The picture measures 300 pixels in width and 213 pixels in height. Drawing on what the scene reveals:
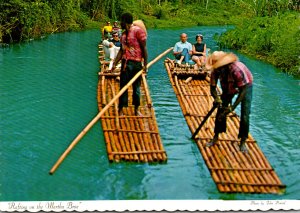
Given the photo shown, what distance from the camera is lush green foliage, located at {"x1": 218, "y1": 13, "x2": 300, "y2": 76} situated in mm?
10805

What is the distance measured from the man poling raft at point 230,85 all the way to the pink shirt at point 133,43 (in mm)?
1097

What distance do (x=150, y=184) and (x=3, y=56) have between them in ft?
28.4

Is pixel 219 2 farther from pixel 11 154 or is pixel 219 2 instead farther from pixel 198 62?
pixel 11 154

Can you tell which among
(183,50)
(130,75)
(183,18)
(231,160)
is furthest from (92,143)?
(183,18)

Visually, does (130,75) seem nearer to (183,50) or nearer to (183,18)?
(183,50)

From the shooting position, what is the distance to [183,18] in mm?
27938

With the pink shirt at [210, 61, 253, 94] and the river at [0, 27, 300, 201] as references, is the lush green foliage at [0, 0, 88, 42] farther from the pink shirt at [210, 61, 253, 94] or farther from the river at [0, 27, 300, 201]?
the pink shirt at [210, 61, 253, 94]

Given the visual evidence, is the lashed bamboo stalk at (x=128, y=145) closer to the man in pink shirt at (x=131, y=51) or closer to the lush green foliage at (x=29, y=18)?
the man in pink shirt at (x=131, y=51)

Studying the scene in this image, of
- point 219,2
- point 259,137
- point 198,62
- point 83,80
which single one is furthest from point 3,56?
point 219,2

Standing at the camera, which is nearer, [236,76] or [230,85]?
[236,76]

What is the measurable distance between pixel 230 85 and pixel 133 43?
1396 millimetres

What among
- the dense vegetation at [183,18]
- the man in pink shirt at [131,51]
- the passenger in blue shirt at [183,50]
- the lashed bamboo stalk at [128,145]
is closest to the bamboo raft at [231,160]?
the lashed bamboo stalk at [128,145]

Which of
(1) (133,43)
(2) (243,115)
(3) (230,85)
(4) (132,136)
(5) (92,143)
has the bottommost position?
(5) (92,143)

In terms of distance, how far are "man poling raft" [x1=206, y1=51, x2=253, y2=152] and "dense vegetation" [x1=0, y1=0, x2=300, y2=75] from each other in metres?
5.22
